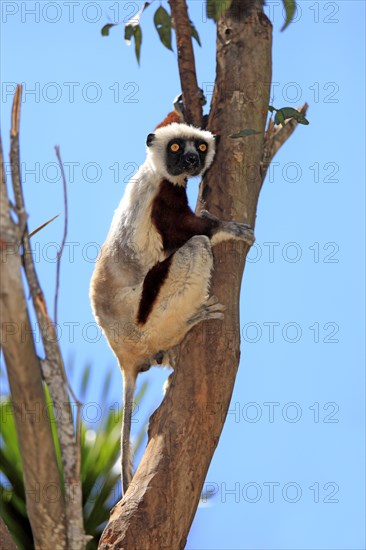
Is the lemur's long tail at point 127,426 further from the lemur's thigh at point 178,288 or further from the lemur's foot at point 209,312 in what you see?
the lemur's foot at point 209,312

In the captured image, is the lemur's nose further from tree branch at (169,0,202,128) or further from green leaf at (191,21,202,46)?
green leaf at (191,21,202,46)

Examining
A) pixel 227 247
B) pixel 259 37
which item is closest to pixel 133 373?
pixel 227 247

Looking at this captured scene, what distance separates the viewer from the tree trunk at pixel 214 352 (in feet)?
14.0

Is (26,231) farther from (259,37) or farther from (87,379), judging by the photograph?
(87,379)

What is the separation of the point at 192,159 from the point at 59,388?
3.48m

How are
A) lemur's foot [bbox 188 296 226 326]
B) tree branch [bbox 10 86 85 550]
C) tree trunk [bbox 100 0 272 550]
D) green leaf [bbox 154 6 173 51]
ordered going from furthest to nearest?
green leaf [bbox 154 6 173 51], lemur's foot [bbox 188 296 226 326], tree trunk [bbox 100 0 272 550], tree branch [bbox 10 86 85 550]

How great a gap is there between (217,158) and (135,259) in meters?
0.96

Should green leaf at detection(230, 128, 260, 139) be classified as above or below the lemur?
above

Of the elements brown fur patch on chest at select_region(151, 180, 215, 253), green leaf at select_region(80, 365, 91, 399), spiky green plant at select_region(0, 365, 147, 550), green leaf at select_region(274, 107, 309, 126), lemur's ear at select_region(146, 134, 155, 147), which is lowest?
spiky green plant at select_region(0, 365, 147, 550)

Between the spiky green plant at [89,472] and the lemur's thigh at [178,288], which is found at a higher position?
the lemur's thigh at [178,288]

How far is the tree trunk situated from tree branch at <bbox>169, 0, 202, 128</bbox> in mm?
409

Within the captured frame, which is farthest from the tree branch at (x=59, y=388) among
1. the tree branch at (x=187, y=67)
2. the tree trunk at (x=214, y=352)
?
the tree branch at (x=187, y=67)

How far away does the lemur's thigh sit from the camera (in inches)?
214

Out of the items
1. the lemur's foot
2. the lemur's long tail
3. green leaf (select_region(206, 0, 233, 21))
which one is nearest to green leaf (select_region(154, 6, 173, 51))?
green leaf (select_region(206, 0, 233, 21))
